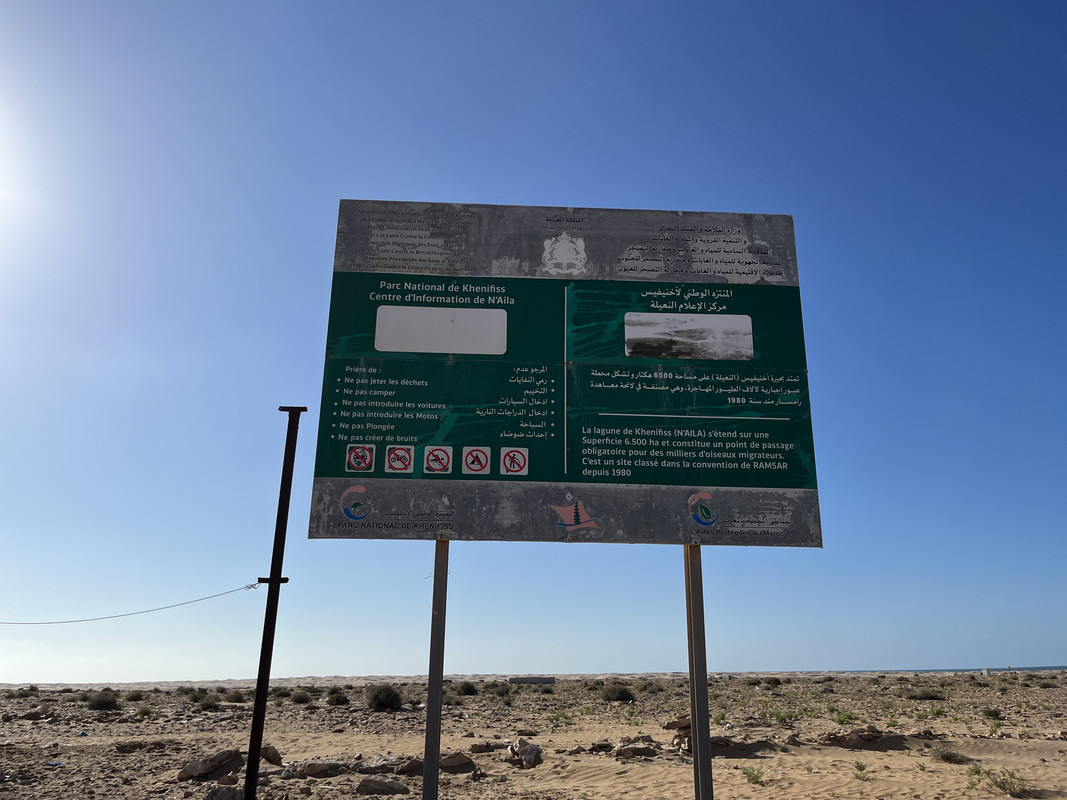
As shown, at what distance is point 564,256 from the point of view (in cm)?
861

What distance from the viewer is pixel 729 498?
25.4 feet

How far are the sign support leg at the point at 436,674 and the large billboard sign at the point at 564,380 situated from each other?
39 centimetres

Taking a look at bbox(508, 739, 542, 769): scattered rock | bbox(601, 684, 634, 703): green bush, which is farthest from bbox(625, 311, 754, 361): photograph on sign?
bbox(601, 684, 634, 703): green bush

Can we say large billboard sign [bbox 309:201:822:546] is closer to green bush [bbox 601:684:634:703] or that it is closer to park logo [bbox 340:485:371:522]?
park logo [bbox 340:485:371:522]

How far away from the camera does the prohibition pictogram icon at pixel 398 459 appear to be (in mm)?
7641

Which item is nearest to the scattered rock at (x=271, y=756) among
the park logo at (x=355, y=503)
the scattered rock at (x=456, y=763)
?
the scattered rock at (x=456, y=763)

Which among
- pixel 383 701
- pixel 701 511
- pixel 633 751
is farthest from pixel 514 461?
pixel 383 701

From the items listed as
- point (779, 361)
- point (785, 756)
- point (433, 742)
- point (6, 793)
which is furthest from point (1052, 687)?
point (6, 793)

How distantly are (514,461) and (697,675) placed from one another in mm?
2978

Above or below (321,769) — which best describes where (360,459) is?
above

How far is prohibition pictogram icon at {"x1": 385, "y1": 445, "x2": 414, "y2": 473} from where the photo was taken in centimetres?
764

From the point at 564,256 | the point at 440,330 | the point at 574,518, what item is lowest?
the point at 574,518

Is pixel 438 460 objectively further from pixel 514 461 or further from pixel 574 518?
pixel 574 518

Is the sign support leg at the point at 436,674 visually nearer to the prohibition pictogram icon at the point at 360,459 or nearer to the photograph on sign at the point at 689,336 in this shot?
the prohibition pictogram icon at the point at 360,459
